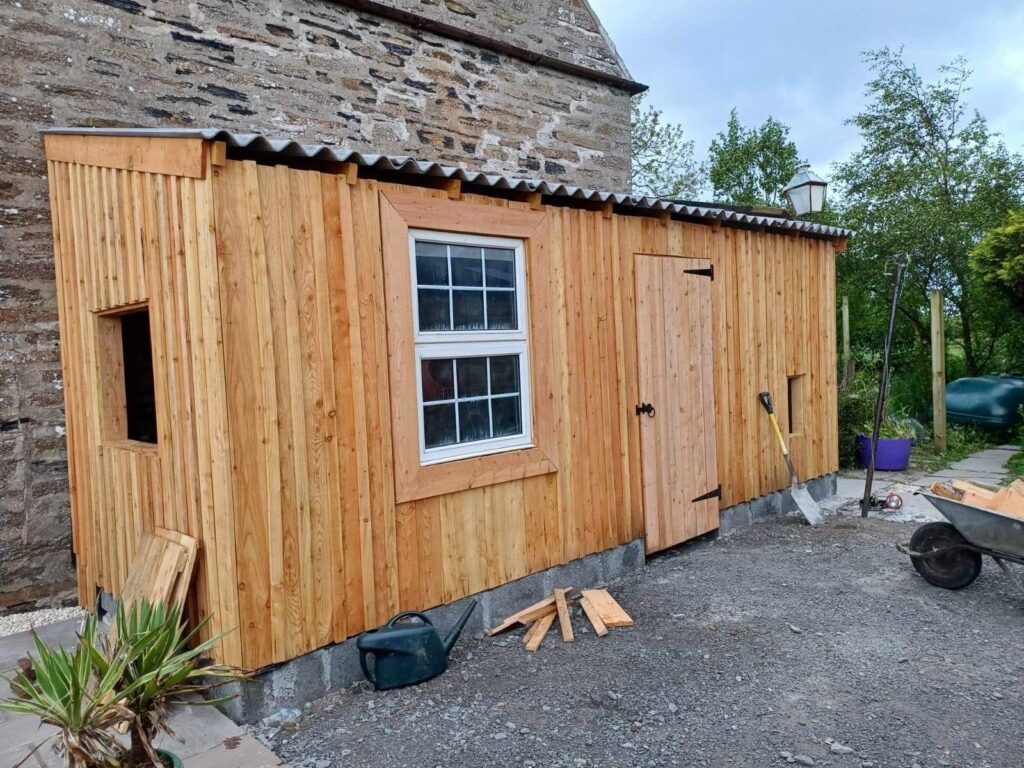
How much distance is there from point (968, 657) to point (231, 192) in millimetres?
4290

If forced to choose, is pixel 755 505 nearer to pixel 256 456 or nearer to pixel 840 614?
pixel 840 614

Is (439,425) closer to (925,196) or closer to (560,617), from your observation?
(560,617)

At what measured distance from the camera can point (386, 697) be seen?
3426 mm

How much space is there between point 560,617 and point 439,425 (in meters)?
1.37

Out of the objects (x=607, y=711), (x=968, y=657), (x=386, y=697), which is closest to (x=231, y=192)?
(x=386, y=697)

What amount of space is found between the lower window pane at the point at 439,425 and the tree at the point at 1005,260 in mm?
8057

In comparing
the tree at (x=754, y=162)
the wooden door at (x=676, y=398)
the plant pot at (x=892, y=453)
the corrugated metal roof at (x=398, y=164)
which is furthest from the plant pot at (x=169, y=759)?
the tree at (x=754, y=162)

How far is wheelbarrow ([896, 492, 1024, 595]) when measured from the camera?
410cm

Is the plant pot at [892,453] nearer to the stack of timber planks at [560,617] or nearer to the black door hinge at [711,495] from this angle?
the black door hinge at [711,495]

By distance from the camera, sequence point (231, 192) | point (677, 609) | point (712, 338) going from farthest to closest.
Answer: point (712, 338) < point (677, 609) < point (231, 192)

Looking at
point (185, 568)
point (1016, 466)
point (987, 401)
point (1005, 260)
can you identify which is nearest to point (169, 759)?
point (185, 568)

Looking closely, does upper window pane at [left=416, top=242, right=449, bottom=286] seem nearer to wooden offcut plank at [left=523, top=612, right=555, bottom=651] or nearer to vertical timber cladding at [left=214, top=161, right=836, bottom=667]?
vertical timber cladding at [left=214, top=161, right=836, bottom=667]

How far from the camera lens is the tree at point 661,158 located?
65.4ft

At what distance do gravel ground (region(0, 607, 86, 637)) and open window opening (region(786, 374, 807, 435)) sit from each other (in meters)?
6.17
